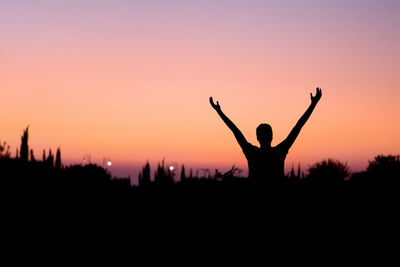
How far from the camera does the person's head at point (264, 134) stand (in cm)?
588

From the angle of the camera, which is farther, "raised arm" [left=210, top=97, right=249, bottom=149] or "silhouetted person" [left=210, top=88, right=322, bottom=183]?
"raised arm" [left=210, top=97, right=249, bottom=149]

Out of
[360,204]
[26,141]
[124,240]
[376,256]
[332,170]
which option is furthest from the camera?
[332,170]

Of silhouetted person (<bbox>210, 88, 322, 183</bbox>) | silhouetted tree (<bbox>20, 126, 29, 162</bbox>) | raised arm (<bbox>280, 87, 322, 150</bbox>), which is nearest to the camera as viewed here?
silhouetted person (<bbox>210, 88, 322, 183</bbox>)

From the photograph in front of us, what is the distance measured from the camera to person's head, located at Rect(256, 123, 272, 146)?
588 centimetres

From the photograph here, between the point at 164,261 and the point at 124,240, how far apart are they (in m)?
2.75

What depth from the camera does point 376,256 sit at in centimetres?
988

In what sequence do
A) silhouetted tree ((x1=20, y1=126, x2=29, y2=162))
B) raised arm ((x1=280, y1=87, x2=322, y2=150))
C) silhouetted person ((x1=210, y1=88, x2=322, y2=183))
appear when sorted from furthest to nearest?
silhouetted tree ((x1=20, y1=126, x2=29, y2=162)) < raised arm ((x1=280, y1=87, x2=322, y2=150)) < silhouetted person ((x1=210, y1=88, x2=322, y2=183))

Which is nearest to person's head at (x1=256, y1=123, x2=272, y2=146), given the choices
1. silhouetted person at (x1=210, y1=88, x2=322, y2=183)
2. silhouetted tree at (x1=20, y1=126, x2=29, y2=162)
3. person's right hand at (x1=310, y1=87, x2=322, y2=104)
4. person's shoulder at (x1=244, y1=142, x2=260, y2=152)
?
silhouetted person at (x1=210, y1=88, x2=322, y2=183)

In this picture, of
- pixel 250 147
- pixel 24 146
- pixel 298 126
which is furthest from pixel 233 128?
pixel 24 146

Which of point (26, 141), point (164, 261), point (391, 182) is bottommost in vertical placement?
point (164, 261)

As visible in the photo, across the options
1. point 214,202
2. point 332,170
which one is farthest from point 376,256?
point 332,170

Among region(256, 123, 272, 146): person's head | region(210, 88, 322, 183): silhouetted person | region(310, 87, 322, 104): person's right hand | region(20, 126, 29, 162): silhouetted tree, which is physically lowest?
region(210, 88, 322, 183): silhouetted person

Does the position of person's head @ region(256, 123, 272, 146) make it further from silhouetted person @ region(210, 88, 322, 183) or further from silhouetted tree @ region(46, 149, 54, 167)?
silhouetted tree @ region(46, 149, 54, 167)

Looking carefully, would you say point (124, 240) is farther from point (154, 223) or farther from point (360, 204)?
point (360, 204)
